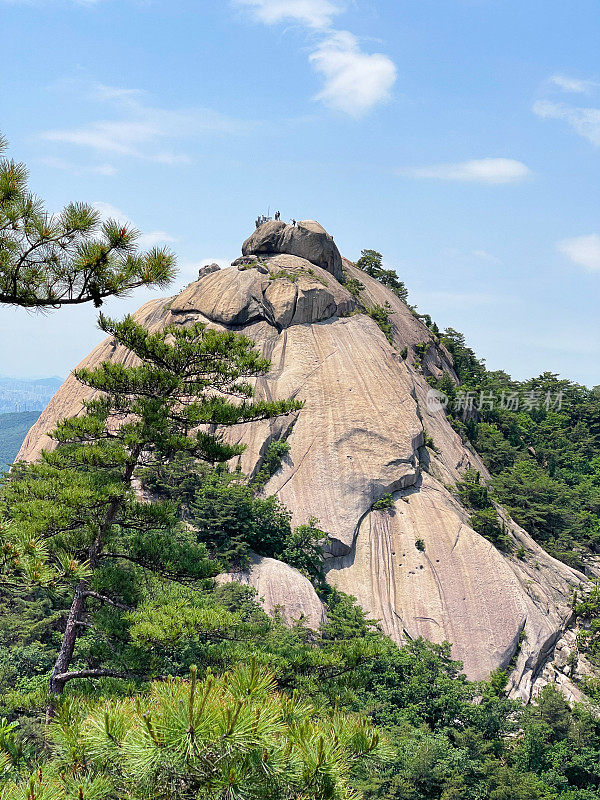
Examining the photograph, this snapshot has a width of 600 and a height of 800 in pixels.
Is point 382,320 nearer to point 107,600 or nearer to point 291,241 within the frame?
point 291,241

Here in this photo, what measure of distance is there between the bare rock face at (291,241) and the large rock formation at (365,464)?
0.20 ft

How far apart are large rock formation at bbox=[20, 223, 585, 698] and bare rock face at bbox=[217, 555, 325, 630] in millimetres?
59

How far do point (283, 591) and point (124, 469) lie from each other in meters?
9.81

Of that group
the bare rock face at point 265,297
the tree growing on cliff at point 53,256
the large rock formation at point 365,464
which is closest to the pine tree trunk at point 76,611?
the tree growing on cliff at point 53,256

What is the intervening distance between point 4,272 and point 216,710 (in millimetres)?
4044

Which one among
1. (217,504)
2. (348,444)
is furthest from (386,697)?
(348,444)

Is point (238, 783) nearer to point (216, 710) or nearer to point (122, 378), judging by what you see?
point (216, 710)

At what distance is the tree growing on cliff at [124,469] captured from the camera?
6.89m

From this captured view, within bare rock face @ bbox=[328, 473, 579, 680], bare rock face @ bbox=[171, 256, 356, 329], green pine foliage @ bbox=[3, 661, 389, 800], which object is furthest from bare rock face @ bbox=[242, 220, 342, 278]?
green pine foliage @ bbox=[3, 661, 389, 800]

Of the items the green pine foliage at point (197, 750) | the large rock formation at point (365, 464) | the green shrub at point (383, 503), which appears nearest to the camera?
the green pine foliage at point (197, 750)

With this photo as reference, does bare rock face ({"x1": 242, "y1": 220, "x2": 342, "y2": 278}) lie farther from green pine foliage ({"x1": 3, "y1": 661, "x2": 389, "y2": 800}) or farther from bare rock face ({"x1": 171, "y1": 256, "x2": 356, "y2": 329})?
green pine foliage ({"x1": 3, "y1": 661, "x2": 389, "y2": 800})

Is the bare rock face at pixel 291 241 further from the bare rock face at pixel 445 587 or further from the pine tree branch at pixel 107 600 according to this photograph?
the pine tree branch at pixel 107 600

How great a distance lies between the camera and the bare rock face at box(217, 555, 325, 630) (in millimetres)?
16219

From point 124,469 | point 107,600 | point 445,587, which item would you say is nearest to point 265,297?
point 445,587
